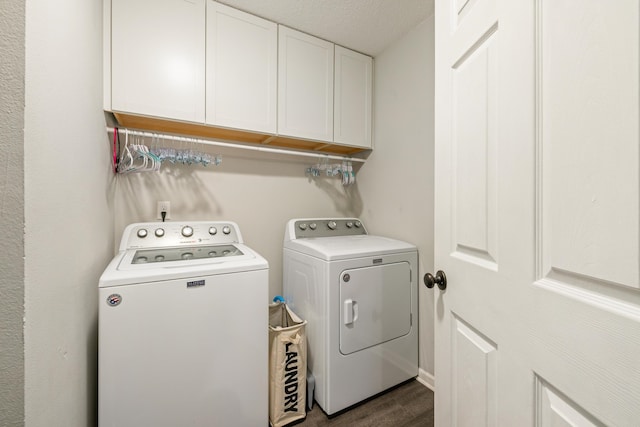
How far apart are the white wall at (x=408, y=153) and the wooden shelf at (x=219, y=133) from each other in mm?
347

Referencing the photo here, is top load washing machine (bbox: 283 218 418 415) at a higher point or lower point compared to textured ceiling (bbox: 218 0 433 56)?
lower

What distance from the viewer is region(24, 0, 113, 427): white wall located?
1.90 ft

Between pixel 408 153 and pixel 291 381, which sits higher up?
pixel 408 153

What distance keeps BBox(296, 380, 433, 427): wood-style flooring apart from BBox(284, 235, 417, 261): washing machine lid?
3.05 ft

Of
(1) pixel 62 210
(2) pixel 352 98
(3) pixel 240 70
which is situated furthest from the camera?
(2) pixel 352 98

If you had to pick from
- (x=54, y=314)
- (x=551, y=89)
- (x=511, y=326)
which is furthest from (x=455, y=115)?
(x=54, y=314)

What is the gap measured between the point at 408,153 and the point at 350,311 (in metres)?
1.19

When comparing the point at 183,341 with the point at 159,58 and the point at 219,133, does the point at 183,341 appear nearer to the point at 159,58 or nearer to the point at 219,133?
the point at 219,133

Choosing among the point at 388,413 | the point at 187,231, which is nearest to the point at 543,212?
the point at 388,413

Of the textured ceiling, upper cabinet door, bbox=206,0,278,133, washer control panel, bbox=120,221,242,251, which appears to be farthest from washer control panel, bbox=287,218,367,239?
the textured ceiling

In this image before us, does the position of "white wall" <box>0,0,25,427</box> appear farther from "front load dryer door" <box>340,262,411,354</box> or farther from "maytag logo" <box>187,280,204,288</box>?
"front load dryer door" <box>340,262,411,354</box>

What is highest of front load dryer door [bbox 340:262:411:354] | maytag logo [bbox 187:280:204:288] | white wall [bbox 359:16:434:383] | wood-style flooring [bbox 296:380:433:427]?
white wall [bbox 359:16:434:383]

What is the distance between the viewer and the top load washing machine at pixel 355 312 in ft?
4.88

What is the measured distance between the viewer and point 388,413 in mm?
1536
